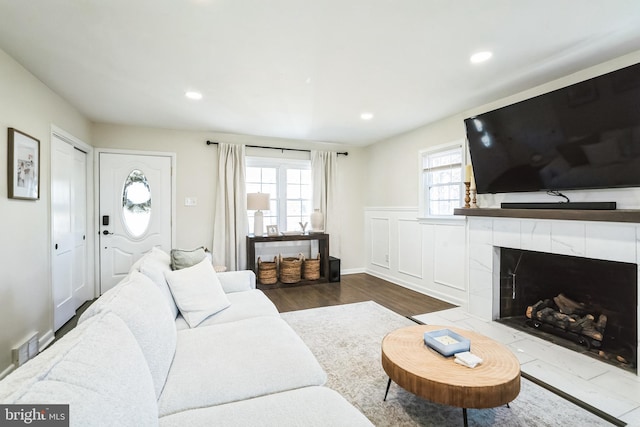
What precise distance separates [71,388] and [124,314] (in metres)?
0.53

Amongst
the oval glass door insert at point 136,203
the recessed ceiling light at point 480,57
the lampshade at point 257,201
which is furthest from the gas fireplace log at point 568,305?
the oval glass door insert at point 136,203

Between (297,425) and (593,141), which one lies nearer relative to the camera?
(297,425)

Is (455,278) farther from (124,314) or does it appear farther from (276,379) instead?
(124,314)

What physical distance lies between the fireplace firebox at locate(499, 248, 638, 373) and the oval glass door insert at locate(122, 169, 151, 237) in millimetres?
4669

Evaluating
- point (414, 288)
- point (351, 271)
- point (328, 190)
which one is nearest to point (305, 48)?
point (328, 190)

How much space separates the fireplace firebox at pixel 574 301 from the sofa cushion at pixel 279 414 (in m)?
2.47

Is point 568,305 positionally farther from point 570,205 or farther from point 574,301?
point 570,205

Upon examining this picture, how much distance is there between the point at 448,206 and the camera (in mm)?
4027

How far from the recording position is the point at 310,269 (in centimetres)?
496

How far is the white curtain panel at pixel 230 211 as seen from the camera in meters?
4.62

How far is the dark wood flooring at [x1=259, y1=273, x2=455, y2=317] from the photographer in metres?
3.74

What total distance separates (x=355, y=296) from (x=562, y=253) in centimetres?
241

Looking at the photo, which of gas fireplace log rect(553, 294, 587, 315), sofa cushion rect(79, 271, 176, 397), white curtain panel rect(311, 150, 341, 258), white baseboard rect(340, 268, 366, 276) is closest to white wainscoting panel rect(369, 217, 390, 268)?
white baseboard rect(340, 268, 366, 276)

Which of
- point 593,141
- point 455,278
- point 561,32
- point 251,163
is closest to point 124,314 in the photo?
point 561,32
